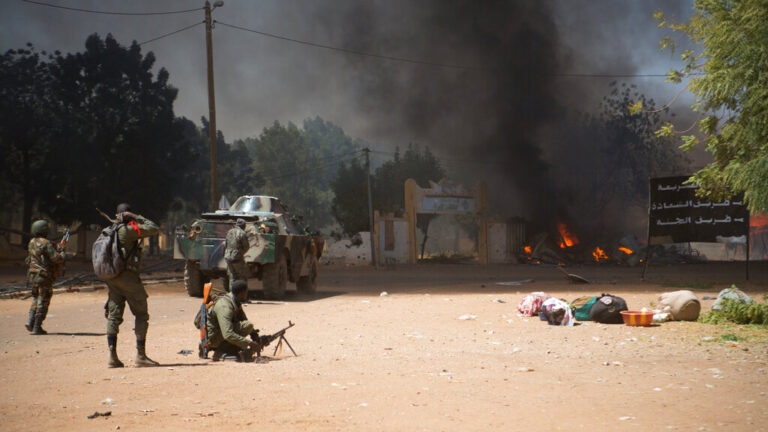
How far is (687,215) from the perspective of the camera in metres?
19.0

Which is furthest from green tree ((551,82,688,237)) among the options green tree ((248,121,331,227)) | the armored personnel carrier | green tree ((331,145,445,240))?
green tree ((248,121,331,227))

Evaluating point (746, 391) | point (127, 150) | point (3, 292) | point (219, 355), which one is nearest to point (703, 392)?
point (746, 391)

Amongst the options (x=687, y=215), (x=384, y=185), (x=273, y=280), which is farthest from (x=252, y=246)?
(x=384, y=185)

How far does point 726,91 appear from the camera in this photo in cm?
956

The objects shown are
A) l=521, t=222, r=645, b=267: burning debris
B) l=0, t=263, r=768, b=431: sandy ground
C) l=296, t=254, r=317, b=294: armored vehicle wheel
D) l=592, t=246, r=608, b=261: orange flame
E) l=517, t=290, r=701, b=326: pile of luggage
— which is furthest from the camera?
l=592, t=246, r=608, b=261: orange flame

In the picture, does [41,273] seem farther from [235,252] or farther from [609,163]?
[609,163]

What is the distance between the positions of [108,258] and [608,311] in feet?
24.0

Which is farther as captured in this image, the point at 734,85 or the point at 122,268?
the point at 734,85

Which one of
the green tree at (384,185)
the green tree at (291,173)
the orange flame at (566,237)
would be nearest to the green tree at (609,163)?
the orange flame at (566,237)

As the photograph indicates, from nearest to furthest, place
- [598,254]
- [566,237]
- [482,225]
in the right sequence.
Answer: [598,254] → [566,237] → [482,225]

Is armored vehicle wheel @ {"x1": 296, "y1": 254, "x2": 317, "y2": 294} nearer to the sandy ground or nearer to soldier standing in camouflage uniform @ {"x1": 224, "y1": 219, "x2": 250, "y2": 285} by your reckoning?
soldier standing in camouflage uniform @ {"x1": 224, "y1": 219, "x2": 250, "y2": 285}

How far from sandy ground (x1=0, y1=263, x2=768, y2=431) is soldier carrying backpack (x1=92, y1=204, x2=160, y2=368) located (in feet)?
1.10

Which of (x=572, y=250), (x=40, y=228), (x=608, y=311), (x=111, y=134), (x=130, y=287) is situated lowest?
(x=608, y=311)

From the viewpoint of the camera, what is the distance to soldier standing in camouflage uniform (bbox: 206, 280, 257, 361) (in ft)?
23.0
